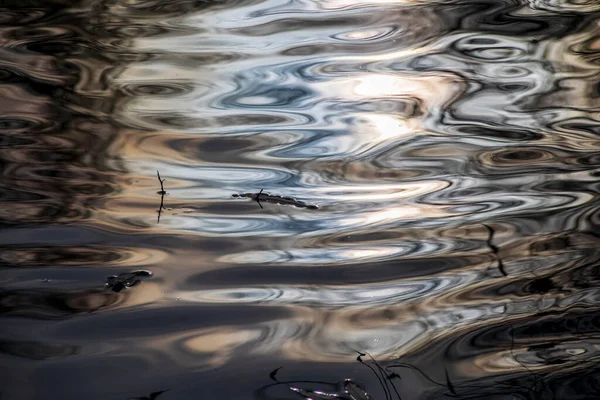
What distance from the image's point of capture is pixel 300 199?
1.73m

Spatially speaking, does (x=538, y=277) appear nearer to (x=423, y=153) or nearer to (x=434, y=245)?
(x=434, y=245)

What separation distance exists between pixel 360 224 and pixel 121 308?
0.57 metres

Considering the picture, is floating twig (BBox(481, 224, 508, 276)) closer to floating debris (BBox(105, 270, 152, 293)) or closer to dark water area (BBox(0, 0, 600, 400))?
dark water area (BBox(0, 0, 600, 400))

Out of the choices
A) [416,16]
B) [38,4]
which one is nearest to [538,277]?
[416,16]

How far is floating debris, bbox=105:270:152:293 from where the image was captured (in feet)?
4.53

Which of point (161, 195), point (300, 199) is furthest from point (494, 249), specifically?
point (161, 195)

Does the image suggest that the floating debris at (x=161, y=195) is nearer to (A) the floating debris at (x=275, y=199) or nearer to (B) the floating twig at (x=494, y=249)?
(A) the floating debris at (x=275, y=199)

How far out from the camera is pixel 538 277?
4.80 feet

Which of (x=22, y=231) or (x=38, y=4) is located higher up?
(x=38, y=4)

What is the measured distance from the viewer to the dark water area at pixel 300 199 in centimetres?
121

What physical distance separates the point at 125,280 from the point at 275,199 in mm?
448

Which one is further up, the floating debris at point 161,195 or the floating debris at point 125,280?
the floating debris at point 161,195

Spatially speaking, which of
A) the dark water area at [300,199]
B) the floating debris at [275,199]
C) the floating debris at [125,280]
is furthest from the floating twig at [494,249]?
the floating debris at [125,280]

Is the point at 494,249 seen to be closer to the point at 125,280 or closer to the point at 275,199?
the point at 275,199
